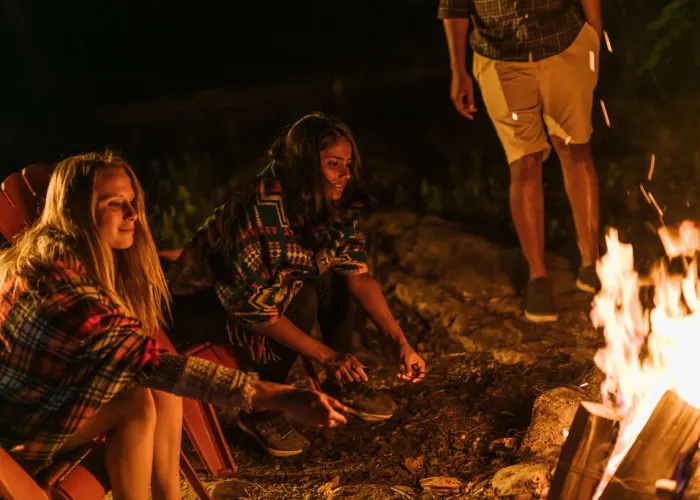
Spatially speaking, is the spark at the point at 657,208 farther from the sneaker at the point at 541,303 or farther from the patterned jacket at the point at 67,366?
the patterned jacket at the point at 67,366

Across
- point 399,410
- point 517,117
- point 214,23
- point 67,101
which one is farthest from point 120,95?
point 399,410

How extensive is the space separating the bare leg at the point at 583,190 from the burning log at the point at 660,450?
236 cm

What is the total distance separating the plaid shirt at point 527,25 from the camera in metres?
4.23

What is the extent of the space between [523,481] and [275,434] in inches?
44.8

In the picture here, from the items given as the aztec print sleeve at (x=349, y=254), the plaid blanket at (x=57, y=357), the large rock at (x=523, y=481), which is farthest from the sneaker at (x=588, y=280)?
the plaid blanket at (x=57, y=357)

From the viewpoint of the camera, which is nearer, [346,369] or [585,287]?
[346,369]

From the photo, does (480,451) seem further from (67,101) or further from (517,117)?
(67,101)

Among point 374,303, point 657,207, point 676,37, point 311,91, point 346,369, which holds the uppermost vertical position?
point 676,37

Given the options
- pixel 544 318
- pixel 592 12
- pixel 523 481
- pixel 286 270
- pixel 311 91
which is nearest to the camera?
pixel 523 481

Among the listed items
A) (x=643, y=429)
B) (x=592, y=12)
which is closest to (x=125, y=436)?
(x=643, y=429)

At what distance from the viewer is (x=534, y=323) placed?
4.40 meters

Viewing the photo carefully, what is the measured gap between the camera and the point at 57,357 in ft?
7.20

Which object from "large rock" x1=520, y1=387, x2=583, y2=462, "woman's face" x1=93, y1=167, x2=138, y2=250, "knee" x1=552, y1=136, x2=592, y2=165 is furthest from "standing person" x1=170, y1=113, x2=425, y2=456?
"knee" x1=552, y1=136, x2=592, y2=165

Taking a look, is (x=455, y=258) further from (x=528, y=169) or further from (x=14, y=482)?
(x=14, y=482)
